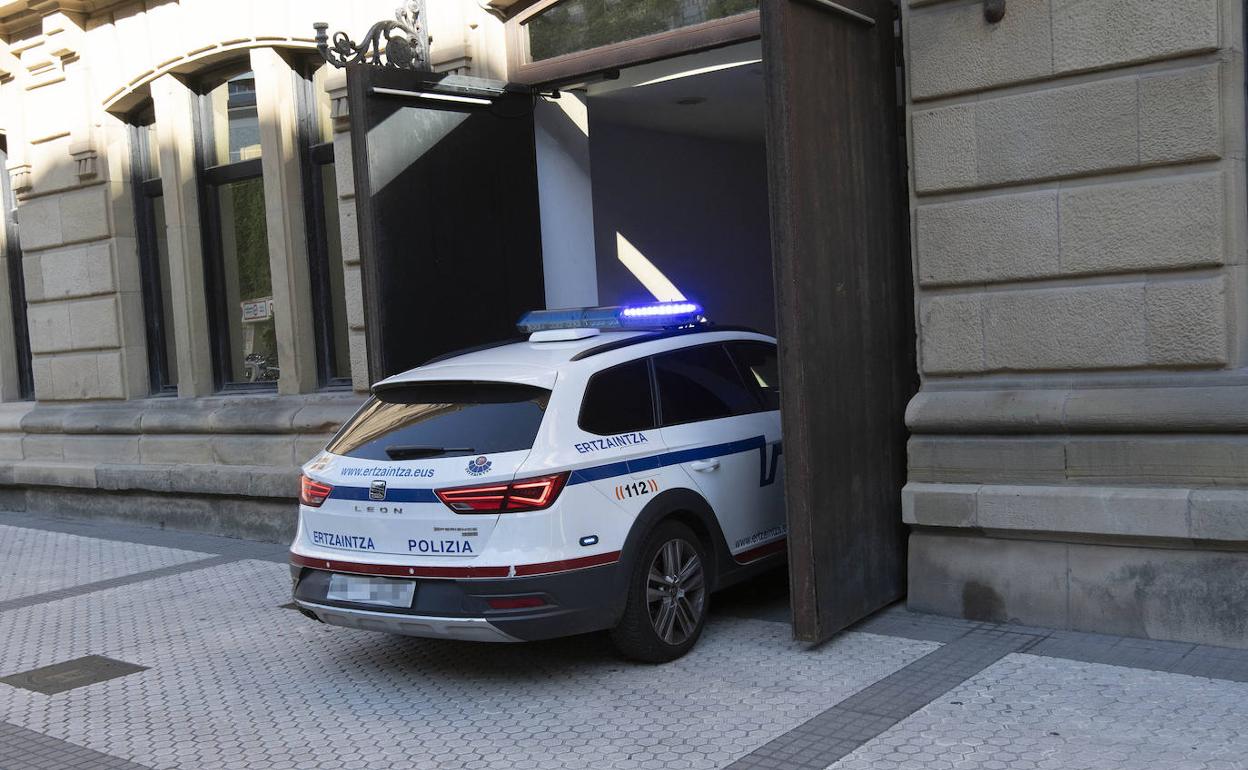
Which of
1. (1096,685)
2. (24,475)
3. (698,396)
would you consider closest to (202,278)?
(24,475)

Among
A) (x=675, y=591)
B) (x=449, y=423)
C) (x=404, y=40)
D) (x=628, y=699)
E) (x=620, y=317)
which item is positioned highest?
(x=404, y=40)

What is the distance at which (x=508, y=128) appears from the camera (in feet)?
31.0

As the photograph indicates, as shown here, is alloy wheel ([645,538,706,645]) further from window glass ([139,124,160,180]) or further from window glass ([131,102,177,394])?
window glass ([139,124,160,180])

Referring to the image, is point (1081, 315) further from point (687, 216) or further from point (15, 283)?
point (15, 283)

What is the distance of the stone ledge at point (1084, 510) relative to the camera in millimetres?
5789

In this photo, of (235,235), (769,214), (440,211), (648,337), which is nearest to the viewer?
(648,337)

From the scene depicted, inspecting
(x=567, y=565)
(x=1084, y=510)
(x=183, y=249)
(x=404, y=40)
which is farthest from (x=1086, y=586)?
(x=183, y=249)

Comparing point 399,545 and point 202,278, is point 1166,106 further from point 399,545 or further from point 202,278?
point 202,278

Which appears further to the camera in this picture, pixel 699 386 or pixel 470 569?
pixel 699 386

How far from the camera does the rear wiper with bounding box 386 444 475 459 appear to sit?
5730 millimetres

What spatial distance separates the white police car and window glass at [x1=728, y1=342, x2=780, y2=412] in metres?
0.32

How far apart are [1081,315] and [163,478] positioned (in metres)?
8.52

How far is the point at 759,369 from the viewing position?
7254 mm

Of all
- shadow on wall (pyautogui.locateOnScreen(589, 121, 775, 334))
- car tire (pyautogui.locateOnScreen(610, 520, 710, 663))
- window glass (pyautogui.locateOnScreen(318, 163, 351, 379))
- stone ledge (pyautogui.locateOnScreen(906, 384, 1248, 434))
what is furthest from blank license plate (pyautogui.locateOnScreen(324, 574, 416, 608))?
shadow on wall (pyautogui.locateOnScreen(589, 121, 775, 334))
